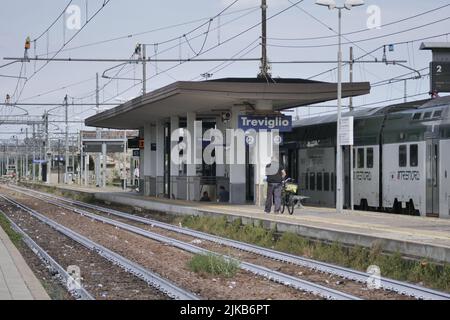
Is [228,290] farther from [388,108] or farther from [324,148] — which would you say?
[324,148]

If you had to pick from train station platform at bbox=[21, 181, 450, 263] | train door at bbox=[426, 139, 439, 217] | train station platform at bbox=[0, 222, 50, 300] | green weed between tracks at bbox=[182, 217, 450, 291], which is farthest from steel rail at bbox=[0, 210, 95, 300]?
train door at bbox=[426, 139, 439, 217]

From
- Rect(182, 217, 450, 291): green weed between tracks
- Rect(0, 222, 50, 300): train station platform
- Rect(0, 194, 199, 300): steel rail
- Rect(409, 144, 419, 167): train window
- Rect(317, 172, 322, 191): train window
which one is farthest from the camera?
Rect(317, 172, 322, 191): train window

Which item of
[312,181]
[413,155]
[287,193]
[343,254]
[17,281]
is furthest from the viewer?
[312,181]

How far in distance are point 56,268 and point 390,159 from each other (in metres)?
14.1

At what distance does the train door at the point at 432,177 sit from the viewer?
21172 millimetres

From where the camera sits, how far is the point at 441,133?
68.9 feet

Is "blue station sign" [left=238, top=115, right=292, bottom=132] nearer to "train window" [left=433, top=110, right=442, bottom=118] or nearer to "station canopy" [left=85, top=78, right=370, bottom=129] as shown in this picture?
"station canopy" [left=85, top=78, right=370, bottom=129]

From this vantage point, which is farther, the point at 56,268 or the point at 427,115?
the point at 427,115

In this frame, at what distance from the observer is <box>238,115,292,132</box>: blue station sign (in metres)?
26.8

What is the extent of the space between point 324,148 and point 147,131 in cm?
1616

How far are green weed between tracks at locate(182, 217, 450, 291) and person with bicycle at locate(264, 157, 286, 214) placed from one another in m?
1.79

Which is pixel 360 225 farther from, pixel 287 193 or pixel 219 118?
pixel 219 118

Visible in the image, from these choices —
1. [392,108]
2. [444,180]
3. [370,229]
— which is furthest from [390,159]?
[370,229]

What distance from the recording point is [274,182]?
73.0 feet
